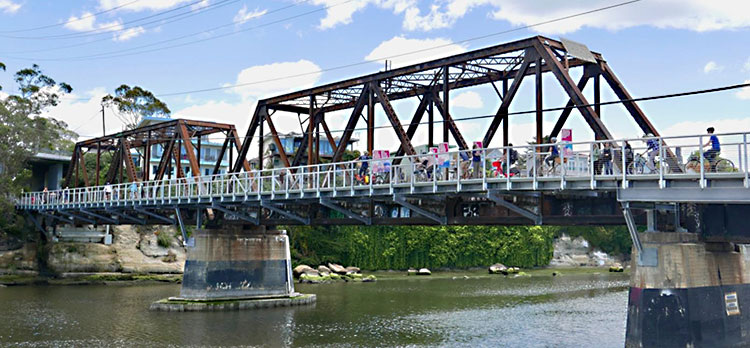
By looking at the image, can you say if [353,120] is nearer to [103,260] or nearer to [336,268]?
[336,268]

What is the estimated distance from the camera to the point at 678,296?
24.4 metres

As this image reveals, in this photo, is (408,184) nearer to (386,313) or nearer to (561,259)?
(386,313)

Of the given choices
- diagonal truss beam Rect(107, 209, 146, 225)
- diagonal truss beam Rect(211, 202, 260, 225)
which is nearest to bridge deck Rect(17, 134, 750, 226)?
diagonal truss beam Rect(211, 202, 260, 225)

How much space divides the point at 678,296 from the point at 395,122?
16652 mm

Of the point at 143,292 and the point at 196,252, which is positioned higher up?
the point at 196,252

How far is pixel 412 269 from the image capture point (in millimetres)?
89000

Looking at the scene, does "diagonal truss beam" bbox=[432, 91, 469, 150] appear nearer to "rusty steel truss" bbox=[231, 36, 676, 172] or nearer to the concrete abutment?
"rusty steel truss" bbox=[231, 36, 676, 172]

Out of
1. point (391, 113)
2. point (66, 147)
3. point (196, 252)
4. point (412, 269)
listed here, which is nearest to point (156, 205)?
point (196, 252)

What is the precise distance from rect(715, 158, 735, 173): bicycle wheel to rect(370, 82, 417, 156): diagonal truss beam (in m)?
14.7

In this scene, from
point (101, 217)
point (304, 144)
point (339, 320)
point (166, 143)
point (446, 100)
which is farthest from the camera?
point (166, 143)

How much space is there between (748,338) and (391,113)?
18937mm

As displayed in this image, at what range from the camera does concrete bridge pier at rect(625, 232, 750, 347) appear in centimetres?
2434

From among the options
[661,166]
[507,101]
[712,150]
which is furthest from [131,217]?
[712,150]

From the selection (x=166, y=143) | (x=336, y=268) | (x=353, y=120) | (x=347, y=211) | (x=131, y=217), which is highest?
(x=166, y=143)
